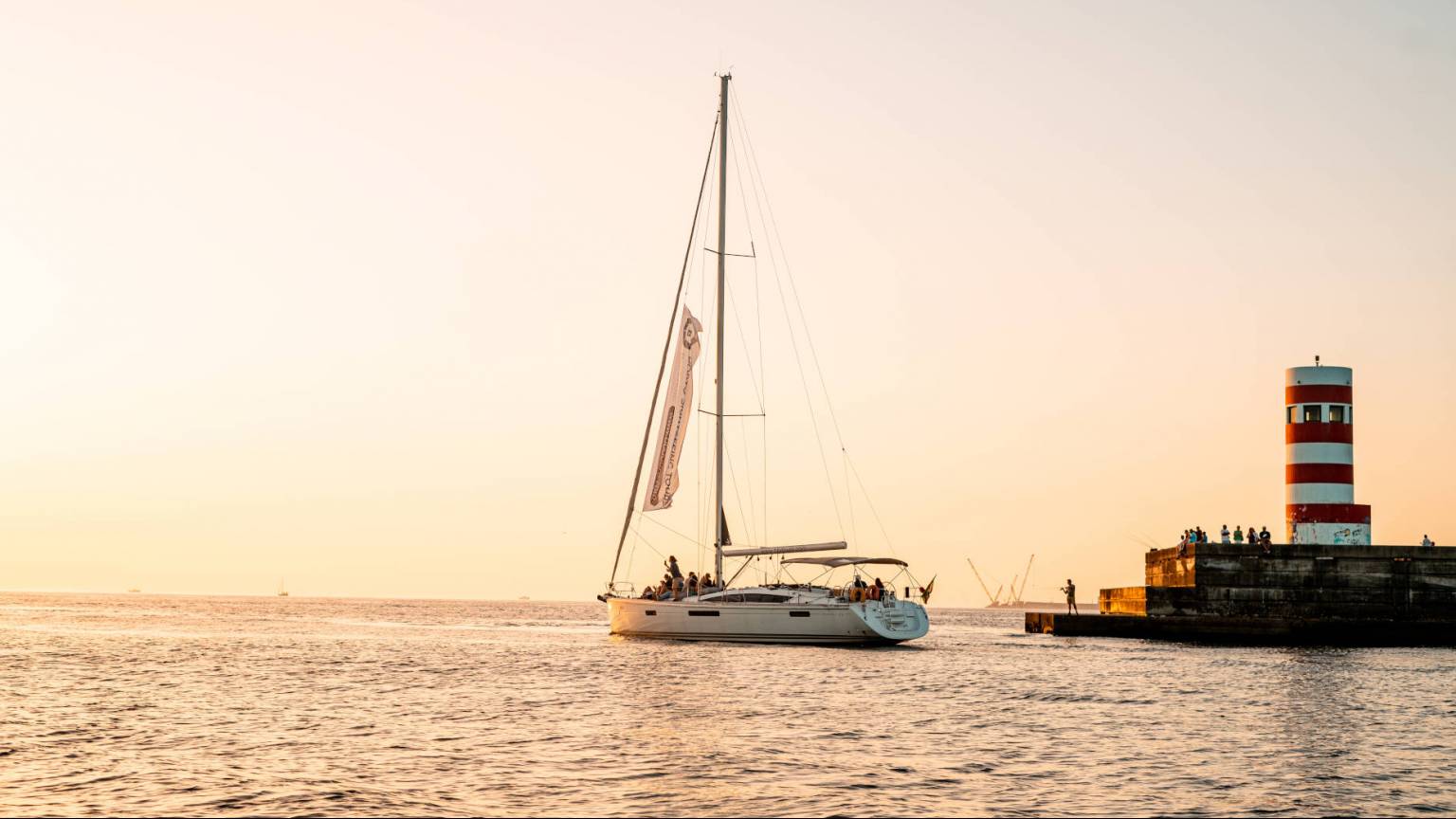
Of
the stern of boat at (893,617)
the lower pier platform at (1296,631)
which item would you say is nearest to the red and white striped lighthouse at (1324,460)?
the lower pier platform at (1296,631)

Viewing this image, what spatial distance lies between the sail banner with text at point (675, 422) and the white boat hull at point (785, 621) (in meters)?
5.07

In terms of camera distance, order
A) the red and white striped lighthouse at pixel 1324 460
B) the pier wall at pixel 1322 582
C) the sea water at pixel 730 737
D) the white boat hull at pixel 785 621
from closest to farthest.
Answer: the sea water at pixel 730 737 → the white boat hull at pixel 785 621 → the pier wall at pixel 1322 582 → the red and white striped lighthouse at pixel 1324 460

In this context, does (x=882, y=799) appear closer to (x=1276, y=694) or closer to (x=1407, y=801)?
(x=1407, y=801)

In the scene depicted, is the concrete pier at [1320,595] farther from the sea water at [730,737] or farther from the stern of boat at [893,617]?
the stern of boat at [893,617]

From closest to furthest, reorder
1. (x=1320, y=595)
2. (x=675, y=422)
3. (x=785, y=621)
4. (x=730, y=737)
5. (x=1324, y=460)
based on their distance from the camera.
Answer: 1. (x=730, y=737)
2. (x=785, y=621)
3. (x=675, y=422)
4. (x=1320, y=595)
5. (x=1324, y=460)

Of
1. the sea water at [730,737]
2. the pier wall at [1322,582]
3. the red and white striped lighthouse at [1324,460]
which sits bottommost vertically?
the sea water at [730,737]

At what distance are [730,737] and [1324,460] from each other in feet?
155

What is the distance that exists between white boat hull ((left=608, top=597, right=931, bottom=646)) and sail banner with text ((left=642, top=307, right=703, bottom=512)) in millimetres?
5067

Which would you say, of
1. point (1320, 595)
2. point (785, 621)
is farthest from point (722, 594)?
point (1320, 595)

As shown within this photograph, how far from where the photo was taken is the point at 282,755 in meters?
26.7

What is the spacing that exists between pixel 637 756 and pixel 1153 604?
48.5m

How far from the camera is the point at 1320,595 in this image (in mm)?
66438

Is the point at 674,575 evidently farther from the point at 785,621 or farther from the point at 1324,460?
the point at 1324,460

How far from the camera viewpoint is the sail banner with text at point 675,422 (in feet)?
212
